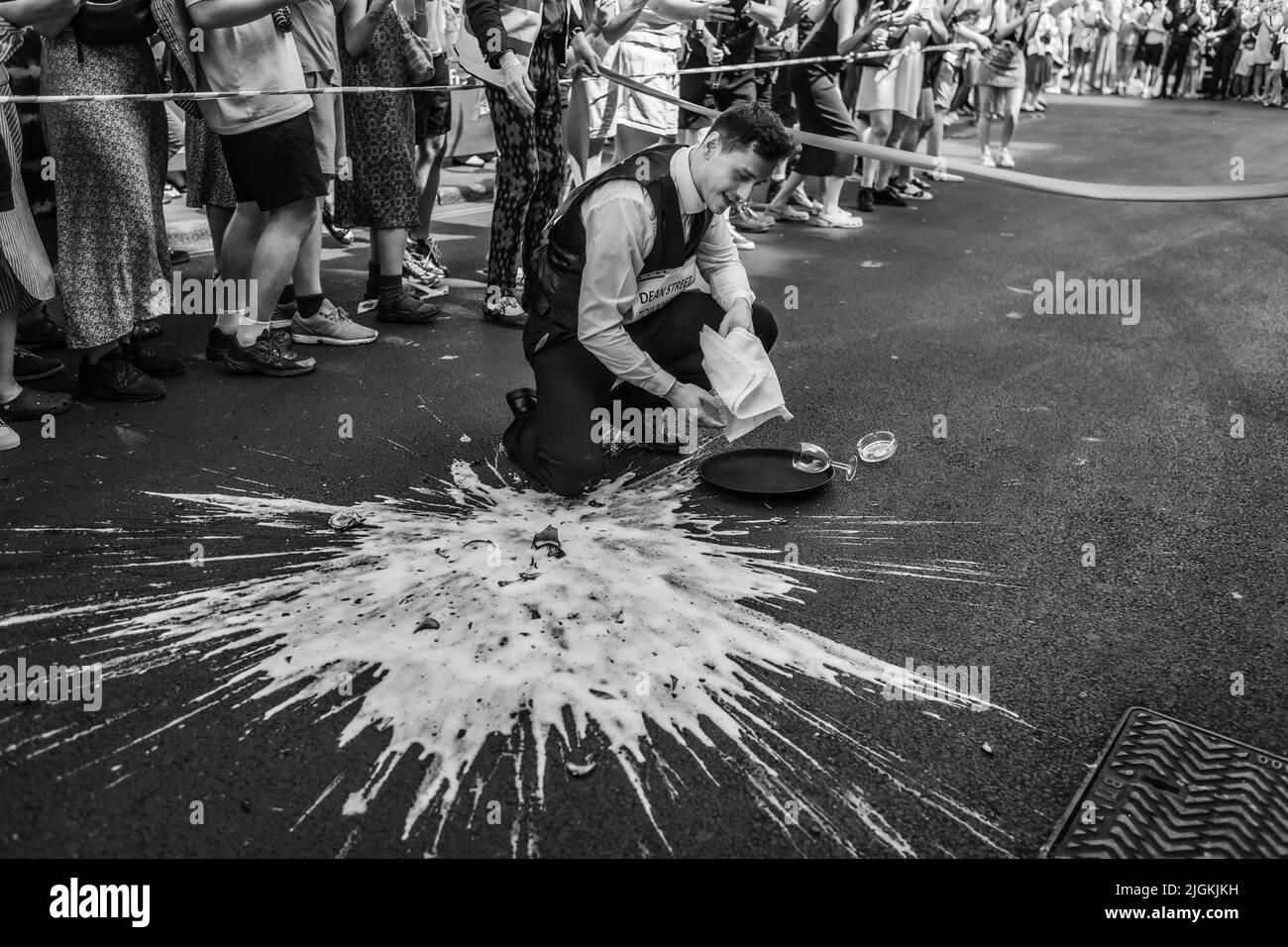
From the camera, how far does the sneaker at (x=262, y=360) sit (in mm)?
4594

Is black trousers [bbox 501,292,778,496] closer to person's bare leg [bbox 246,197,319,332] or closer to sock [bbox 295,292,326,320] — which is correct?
person's bare leg [bbox 246,197,319,332]

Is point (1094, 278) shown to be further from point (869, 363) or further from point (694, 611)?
point (694, 611)

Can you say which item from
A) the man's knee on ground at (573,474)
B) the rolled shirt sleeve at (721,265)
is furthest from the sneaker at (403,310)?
the man's knee on ground at (573,474)

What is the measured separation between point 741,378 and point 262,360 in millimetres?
2214

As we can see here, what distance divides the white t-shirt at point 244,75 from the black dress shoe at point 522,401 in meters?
1.44

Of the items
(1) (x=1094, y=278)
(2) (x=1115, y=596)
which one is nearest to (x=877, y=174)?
(1) (x=1094, y=278)

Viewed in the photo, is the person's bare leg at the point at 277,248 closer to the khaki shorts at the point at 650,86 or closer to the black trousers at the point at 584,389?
the black trousers at the point at 584,389

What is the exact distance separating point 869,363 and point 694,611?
7.89 feet

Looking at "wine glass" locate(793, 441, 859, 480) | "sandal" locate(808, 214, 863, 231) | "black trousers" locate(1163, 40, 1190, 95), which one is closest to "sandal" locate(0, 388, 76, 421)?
"wine glass" locate(793, 441, 859, 480)

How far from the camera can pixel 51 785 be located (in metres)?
2.20

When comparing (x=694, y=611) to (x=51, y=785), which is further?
(x=694, y=611)

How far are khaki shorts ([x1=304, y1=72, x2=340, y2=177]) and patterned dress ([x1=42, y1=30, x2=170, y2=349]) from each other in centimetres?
72

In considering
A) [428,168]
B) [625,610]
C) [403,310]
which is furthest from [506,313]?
[625,610]

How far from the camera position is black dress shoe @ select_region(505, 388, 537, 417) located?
3908mm
